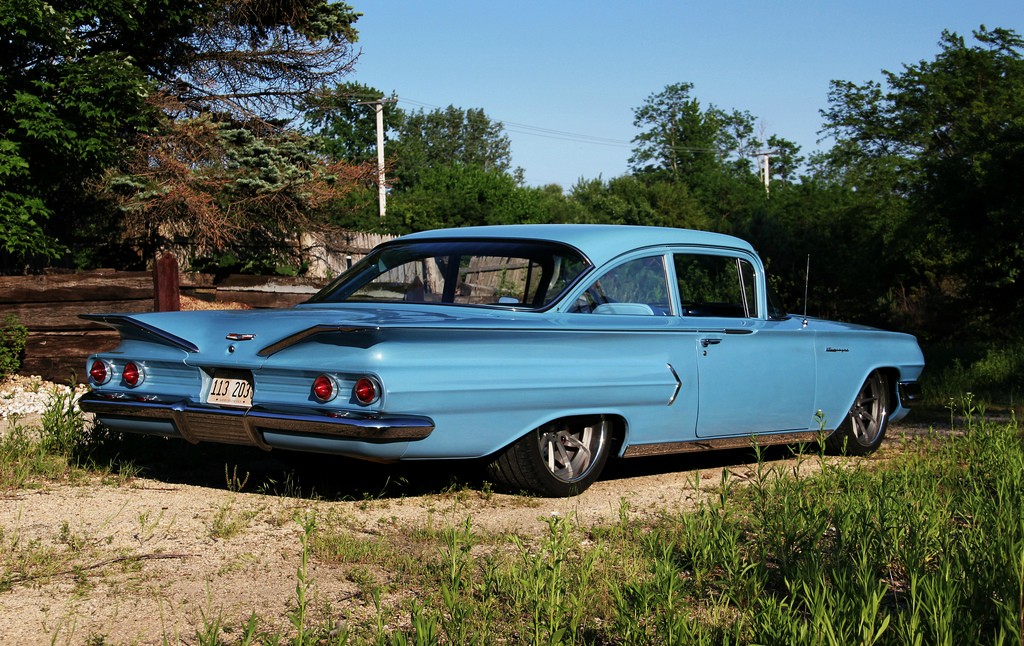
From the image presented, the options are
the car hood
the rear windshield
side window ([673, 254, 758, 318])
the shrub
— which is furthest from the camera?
the shrub

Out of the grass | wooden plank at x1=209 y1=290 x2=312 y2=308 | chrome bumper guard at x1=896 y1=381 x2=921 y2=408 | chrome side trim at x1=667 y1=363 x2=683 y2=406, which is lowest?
the grass

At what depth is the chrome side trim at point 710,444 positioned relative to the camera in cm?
619

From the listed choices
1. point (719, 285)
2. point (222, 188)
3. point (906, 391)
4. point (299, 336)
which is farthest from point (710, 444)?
point (222, 188)

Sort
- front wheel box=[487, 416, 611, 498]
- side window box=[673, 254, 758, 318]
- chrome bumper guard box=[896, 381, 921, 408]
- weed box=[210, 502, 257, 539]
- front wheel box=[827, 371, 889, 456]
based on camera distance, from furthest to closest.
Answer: chrome bumper guard box=[896, 381, 921, 408]
front wheel box=[827, 371, 889, 456]
side window box=[673, 254, 758, 318]
front wheel box=[487, 416, 611, 498]
weed box=[210, 502, 257, 539]

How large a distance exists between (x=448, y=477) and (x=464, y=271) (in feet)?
3.88

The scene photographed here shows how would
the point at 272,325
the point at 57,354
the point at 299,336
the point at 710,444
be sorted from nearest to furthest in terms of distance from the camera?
the point at 299,336
the point at 272,325
the point at 710,444
the point at 57,354

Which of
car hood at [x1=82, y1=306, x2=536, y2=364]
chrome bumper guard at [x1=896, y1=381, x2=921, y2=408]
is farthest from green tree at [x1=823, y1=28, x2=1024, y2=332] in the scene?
car hood at [x1=82, y1=306, x2=536, y2=364]

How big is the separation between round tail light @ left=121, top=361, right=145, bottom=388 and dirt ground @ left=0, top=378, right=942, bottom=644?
59 centimetres

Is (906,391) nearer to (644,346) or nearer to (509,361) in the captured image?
(644,346)

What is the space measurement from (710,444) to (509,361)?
1.70 metres

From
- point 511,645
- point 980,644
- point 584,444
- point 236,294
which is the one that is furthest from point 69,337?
point 980,644

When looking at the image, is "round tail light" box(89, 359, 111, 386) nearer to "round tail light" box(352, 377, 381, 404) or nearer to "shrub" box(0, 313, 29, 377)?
"round tail light" box(352, 377, 381, 404)

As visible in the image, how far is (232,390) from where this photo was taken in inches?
213

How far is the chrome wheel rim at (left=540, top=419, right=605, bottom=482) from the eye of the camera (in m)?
5.90
